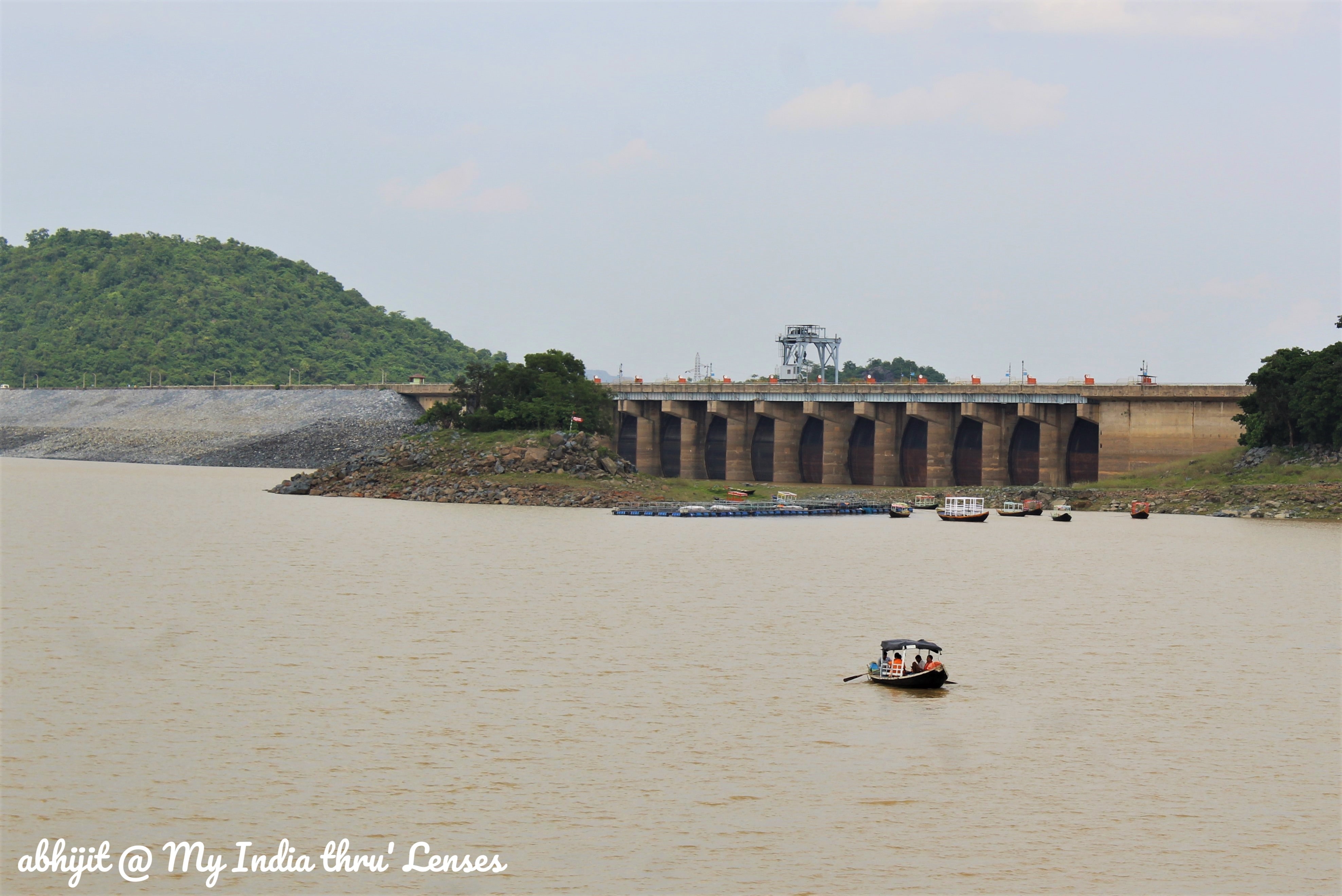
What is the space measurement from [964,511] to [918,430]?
139 feet

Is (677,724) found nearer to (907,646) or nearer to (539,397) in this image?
(907,646)

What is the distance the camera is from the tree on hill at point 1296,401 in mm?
107625

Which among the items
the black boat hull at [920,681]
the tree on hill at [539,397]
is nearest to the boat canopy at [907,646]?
the black boat hull at [920,681]

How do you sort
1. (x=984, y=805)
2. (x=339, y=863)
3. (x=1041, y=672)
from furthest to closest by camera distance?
(x=1041, y=672), (x=984, y=805), (x=339, y=863)

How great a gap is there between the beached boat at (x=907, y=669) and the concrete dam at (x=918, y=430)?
92.4 meters

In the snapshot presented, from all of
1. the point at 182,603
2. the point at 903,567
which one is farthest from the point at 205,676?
the point at 903,567

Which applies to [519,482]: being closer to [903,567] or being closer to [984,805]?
[903,567]

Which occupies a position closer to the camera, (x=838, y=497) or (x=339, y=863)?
(x=339, y=863)

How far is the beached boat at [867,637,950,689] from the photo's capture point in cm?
3838

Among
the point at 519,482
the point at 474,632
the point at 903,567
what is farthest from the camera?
the point at 519,482

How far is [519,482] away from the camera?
11869cm

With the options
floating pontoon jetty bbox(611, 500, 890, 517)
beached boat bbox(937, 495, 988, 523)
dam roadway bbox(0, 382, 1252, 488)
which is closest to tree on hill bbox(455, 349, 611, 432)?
dam roadway bbox(0, 382, 1252, 488)

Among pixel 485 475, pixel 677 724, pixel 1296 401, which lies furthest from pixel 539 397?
pixel 677 724

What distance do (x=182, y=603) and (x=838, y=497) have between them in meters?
83.5
